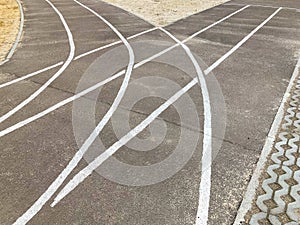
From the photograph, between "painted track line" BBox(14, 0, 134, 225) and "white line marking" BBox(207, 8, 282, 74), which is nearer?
"painted track line" BBox(14, 0, 134, 225)

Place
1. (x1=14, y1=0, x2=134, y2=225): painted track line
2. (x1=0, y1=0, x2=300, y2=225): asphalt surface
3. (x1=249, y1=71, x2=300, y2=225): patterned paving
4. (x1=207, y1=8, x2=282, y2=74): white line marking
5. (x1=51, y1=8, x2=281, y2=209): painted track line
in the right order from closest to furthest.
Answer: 1. (x1=249, y1=71, x2=300, y2=225): patterned paving
2. (x1=14, y1=0, x2=134, y2=225): painted track line
3. (x1=0, y1=0, x2=300, y2=225): asphalt surface
4. (x1=51, y1=8, x2=281, y2=209): painted track line
5. (x1=207, y1=8, x2=282, y2=74): white line marking

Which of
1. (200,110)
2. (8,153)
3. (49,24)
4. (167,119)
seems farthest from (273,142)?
(49,24)

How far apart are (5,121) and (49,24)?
9463 millimetres

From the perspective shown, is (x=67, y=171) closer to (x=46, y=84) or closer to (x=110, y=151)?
(x=110, y=151)

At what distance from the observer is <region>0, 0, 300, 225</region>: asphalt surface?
438cm

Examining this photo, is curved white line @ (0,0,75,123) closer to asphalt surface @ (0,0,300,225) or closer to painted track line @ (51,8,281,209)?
asphalt surface @ (0,0,300,225)

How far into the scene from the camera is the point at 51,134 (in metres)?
6.04

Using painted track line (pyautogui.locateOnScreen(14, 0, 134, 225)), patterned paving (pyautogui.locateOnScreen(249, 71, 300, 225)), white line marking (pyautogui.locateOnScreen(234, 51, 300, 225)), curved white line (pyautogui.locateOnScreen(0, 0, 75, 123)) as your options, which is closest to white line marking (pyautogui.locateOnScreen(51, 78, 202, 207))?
painted track line (pyautogui.locateOnScreen(14, 0, 134, 225))

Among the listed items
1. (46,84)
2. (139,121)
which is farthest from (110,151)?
(46,84)

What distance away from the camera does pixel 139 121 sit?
6.50m

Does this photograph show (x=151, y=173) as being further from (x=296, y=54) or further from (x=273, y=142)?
(x=296, y=54)

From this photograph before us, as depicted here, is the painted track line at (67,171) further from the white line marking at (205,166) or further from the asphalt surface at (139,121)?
the white line marking at (205,166)

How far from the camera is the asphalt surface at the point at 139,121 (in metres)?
4.38

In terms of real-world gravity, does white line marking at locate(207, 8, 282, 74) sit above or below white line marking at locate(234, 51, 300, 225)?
above
